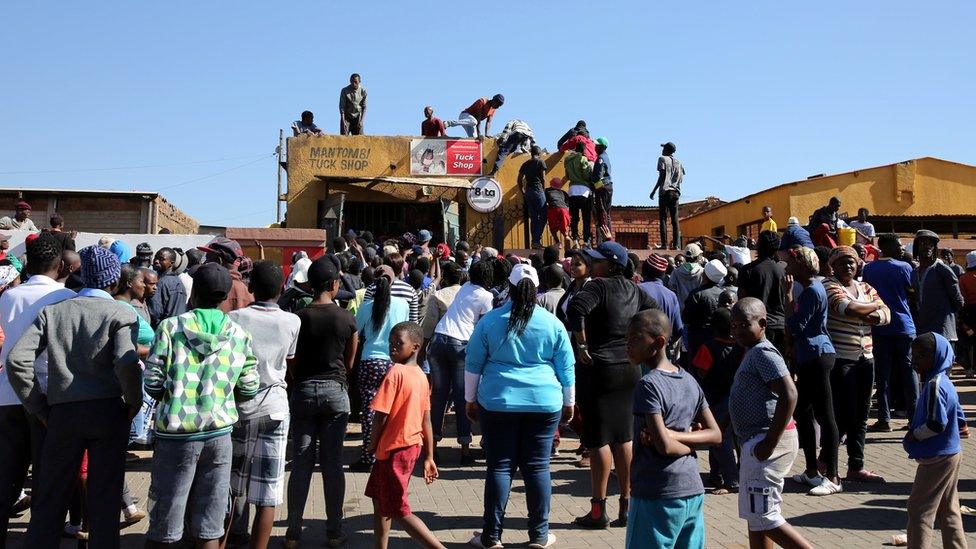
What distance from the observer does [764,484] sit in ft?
14.2

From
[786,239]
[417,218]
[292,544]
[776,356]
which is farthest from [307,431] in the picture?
[417,218]

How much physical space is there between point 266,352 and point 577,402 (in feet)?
7.99

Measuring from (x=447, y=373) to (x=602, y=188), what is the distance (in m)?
9.05

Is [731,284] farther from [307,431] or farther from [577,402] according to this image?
[307,431]

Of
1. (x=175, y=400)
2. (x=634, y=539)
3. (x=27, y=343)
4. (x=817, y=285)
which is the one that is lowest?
(x=634, y=539)

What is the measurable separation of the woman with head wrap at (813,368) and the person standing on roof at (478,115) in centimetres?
1504

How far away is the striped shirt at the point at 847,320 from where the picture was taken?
6840 mm

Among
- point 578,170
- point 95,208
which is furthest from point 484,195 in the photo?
point 95,208

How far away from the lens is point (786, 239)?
771 cm

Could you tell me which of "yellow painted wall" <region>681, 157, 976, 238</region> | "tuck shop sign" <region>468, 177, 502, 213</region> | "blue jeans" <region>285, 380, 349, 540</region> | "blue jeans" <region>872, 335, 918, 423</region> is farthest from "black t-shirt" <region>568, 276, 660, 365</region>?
"yellow painted wall" <region>681, 157, 976, 238</region>

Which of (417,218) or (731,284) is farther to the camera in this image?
(417,218)

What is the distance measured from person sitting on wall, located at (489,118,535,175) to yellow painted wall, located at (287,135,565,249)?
187 millimetres

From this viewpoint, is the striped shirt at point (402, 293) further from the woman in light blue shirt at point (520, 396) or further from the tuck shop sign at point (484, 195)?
the tuck shop sign at point (484, 195)

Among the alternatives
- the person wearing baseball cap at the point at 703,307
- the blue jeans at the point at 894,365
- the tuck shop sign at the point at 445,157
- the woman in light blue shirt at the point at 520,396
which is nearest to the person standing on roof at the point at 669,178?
the tuck shop sign at the point at 445,157
